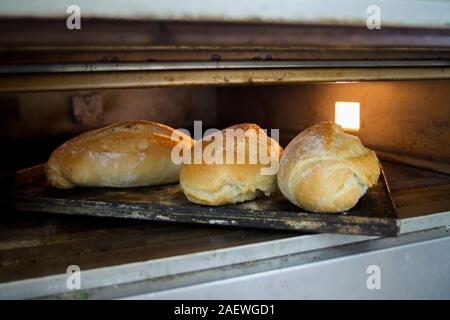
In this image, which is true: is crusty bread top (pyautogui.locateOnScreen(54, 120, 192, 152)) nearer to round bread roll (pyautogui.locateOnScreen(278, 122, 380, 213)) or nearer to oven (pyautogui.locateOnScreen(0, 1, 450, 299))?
oven (pyautogui.locateOnScreen(0, 1, 450, 299))

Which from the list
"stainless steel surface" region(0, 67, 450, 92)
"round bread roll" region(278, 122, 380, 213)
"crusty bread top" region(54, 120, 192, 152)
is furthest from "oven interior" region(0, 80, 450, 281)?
"stainless steel surface" region(0, 67, 450, 92)

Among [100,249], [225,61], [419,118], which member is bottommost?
[100,249]

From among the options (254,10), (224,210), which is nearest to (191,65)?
(254,10)

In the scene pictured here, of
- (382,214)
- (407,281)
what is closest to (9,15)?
(382,214)

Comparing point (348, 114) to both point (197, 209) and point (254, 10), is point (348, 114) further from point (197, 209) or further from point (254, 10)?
point (254, 10)

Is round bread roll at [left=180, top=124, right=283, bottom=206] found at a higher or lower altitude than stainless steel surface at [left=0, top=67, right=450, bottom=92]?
lower
